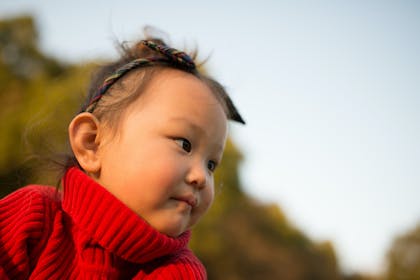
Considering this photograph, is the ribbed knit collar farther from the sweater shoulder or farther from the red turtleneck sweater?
the sweater shoulder

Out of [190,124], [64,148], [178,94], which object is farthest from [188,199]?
[64,148]

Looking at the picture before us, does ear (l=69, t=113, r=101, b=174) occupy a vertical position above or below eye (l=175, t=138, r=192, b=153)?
below

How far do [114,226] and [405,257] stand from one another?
95.6ft

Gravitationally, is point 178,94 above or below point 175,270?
above

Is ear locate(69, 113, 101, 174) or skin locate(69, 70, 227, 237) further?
ear locate(69, 113, 101, 174)

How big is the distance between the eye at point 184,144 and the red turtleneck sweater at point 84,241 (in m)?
0.33

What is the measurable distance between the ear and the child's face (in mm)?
46

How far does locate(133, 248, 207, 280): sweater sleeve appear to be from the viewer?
177 cm

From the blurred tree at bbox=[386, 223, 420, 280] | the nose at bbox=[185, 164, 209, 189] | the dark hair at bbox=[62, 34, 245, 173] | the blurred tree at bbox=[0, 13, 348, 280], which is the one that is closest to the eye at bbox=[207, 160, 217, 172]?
the nose at bbox=[185, 164, 209, 189]

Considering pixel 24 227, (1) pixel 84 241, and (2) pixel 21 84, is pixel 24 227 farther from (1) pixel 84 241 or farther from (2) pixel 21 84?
(2) pixel 21 84

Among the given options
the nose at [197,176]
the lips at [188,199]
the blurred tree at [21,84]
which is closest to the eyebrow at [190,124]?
the nose at [197,176]

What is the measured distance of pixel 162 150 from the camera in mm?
1767


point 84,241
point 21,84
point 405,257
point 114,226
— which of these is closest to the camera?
point 114,226

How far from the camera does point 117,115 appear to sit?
6.26 feet
